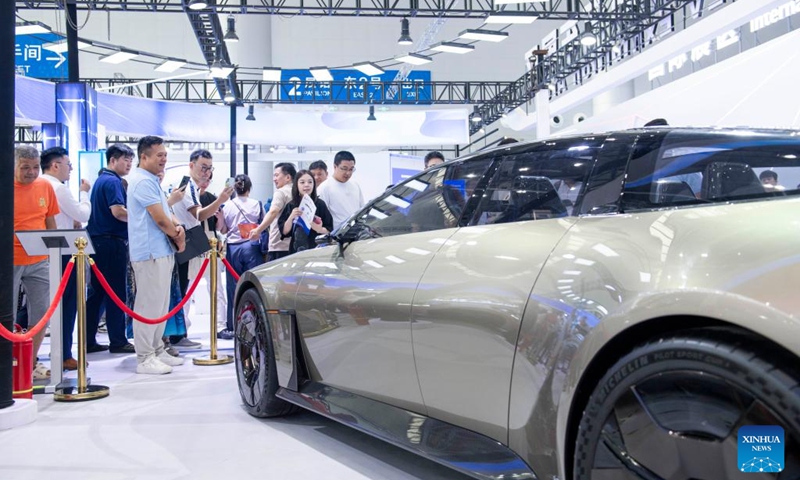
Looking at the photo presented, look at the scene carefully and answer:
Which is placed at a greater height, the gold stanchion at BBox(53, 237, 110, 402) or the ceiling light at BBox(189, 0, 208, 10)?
the ceiling light at BBox(189, 0, 208, 10)

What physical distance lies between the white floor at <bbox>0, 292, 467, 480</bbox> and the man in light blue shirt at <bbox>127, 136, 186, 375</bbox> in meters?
0.73

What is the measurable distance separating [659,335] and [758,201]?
14.8 inches

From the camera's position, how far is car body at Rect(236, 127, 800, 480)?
1434mm

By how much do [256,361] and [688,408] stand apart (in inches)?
102

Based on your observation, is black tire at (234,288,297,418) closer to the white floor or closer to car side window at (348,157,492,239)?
the white floor

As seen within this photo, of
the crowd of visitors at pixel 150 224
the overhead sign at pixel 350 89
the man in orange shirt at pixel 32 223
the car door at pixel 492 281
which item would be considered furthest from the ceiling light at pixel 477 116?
the car door at pixel 492 281

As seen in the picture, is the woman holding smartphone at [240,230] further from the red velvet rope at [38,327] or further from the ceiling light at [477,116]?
the ceiling light at [477,116]

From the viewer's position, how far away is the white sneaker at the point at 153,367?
5.07 meters

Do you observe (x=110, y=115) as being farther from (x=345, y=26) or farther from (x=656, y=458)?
(x=656, y=458)

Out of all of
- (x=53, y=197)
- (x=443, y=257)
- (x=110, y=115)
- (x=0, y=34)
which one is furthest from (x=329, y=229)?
→ (x=110, y=115)

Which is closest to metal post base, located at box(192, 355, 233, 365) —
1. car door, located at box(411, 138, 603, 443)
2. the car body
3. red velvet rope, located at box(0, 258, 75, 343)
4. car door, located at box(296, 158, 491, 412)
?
red velvet rope, located at box(0, 258, 75, 343)

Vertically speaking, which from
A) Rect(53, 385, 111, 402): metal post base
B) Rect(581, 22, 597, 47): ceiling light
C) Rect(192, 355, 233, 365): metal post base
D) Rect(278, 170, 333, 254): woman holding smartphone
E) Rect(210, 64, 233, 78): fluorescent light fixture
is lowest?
Rect(192, 355, 233, 365): metal post base

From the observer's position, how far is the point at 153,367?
16.7 feet

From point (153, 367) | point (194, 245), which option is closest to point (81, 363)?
point (153, 367)
